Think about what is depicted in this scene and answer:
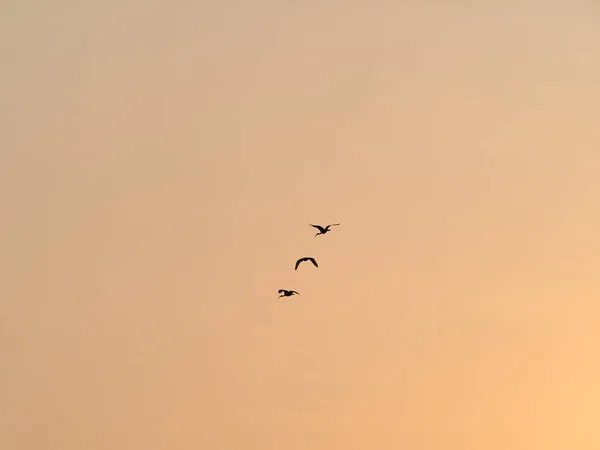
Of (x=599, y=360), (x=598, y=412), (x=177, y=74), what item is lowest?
(x=598, y=412)

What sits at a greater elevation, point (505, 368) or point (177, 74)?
point (177, 74)

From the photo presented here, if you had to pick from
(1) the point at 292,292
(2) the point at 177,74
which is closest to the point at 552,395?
(1) the point at 292,292

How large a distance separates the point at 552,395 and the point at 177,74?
15170 millimetres

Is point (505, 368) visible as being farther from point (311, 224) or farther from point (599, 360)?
point (311, 224)

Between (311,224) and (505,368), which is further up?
(311,224)

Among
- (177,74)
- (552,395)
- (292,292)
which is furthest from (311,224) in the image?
(552,395)

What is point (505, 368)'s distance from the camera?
1013 inches

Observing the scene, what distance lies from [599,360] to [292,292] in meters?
9.96

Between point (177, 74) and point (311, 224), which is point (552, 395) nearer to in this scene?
point (311, 224)

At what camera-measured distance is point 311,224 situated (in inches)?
1017

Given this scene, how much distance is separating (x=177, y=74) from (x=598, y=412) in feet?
54.4

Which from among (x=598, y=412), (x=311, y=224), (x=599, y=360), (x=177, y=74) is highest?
(x=177, y=74)

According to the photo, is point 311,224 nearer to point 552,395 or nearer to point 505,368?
point 505,368

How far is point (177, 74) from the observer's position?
25.9 meters
